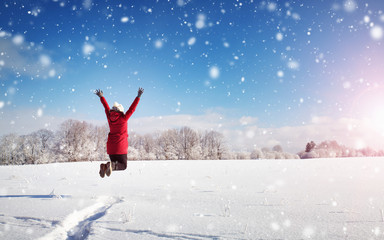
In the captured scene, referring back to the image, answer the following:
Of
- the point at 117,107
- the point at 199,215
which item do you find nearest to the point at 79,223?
the point at 199,215

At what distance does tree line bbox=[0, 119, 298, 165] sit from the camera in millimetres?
35656

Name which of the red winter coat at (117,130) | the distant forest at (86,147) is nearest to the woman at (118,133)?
the red winter coat at (117,130)

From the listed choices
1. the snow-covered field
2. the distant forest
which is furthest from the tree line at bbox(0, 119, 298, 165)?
the snow-covered field

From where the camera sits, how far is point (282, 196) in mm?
5430

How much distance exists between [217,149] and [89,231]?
49622 mm

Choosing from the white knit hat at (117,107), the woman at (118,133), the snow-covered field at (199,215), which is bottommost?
the snow-covered field at (199,215)

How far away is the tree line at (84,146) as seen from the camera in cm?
3566

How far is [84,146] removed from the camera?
35.7 metres

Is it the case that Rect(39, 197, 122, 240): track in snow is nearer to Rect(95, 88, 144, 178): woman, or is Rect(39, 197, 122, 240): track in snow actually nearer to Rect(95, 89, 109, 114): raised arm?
Rect(95, 88, 144, 178): woman

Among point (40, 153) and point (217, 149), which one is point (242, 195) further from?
point (217, 149)

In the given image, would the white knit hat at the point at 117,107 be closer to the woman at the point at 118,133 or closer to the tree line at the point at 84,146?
the woman at the point at 118,133

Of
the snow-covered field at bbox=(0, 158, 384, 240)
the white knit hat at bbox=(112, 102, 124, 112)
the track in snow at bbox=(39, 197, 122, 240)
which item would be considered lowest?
the track in snow at bbox=(39, 197, 122, 240)

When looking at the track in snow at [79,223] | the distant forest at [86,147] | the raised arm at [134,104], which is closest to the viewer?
the track in snow at [79,223]

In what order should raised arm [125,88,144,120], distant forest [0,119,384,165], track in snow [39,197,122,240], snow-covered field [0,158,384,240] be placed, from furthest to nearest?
distant forest [0,119,384,165] → raised arm [125,88,144,120] → track in snow [39,197,122,240] → snow-covered field [0,158,384,240]
